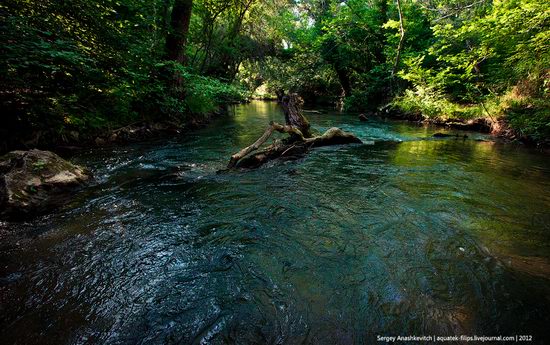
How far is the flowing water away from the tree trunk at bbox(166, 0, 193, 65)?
7284 mm

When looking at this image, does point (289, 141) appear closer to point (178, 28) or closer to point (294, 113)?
point (294, 113)

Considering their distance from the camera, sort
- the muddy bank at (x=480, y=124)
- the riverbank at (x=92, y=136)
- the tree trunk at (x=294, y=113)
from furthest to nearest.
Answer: the muddy bank at (x=480, y=124), the tree trunk at (x=294, y=113), the riverbank at (x=92, y=136)

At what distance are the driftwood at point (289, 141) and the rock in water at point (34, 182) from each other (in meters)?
2.98

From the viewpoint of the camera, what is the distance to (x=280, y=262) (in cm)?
291

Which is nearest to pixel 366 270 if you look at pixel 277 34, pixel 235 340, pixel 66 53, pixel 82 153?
pixel 235 340

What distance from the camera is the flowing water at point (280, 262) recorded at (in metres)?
2.14

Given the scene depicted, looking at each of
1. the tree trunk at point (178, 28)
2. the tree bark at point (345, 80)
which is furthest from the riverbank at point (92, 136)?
the tree bark at point (345, 80)

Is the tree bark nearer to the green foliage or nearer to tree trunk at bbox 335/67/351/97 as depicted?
tree trunk at bbox 335/67/351/97

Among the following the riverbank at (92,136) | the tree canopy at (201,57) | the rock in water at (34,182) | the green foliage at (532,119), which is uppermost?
the tree canopy at (201,57)

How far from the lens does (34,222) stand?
365 cm

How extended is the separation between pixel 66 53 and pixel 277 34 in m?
22.3

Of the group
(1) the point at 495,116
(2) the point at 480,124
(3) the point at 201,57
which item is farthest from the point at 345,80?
(1) the point at 495,116

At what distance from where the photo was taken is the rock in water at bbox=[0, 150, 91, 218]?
12.5ft

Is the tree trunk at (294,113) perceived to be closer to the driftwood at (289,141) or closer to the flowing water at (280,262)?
the driftwood at (289,141)
